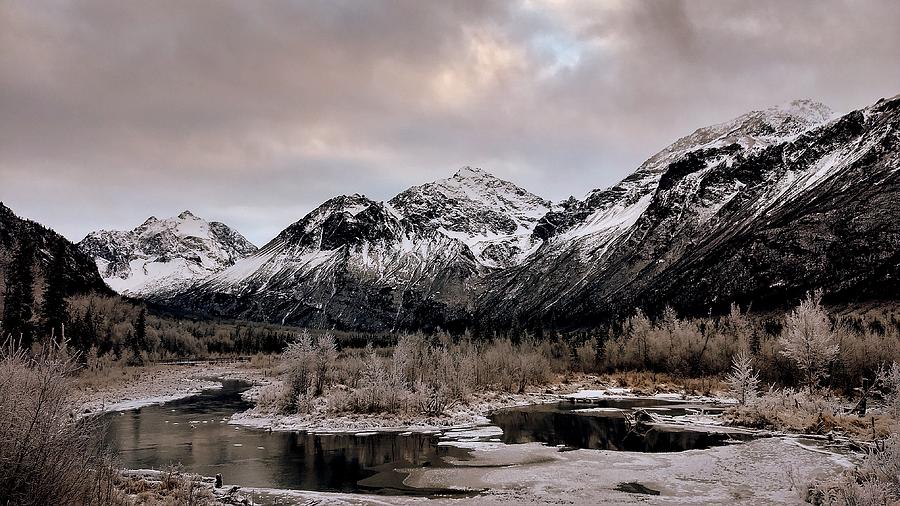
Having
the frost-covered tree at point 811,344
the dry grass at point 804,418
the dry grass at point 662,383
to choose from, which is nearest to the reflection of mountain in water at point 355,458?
the dry grass at point 804,418

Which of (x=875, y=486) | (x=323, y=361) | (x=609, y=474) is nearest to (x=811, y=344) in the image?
(x=609, y=474)

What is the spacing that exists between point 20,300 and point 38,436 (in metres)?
84.2

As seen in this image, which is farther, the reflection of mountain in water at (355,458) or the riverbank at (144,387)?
the riverbank at (144,387)

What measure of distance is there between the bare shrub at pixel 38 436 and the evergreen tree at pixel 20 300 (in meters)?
74.9

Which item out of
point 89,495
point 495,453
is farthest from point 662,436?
point 89,495

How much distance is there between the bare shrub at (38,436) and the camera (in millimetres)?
13477

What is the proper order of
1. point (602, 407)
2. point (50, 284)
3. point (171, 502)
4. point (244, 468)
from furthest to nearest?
point (50, 284) → point (602, 407) → point (244, 468) → point (171, 502)

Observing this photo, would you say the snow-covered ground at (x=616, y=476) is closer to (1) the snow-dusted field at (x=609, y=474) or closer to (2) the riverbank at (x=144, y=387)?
(1) the snow-dusted field at (x=609, y=474)

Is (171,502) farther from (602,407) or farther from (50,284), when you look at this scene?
(50,284)

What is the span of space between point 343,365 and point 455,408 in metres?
27.1

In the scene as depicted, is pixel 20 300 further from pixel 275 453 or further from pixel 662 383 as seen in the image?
pixel 662 383

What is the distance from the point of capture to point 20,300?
82125 mm

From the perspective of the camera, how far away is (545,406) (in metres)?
70.3

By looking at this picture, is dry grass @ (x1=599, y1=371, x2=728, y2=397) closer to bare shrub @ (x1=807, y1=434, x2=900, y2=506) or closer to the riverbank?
bare shrub @ (x1=807, y1=434, x2=900, y2=506)
